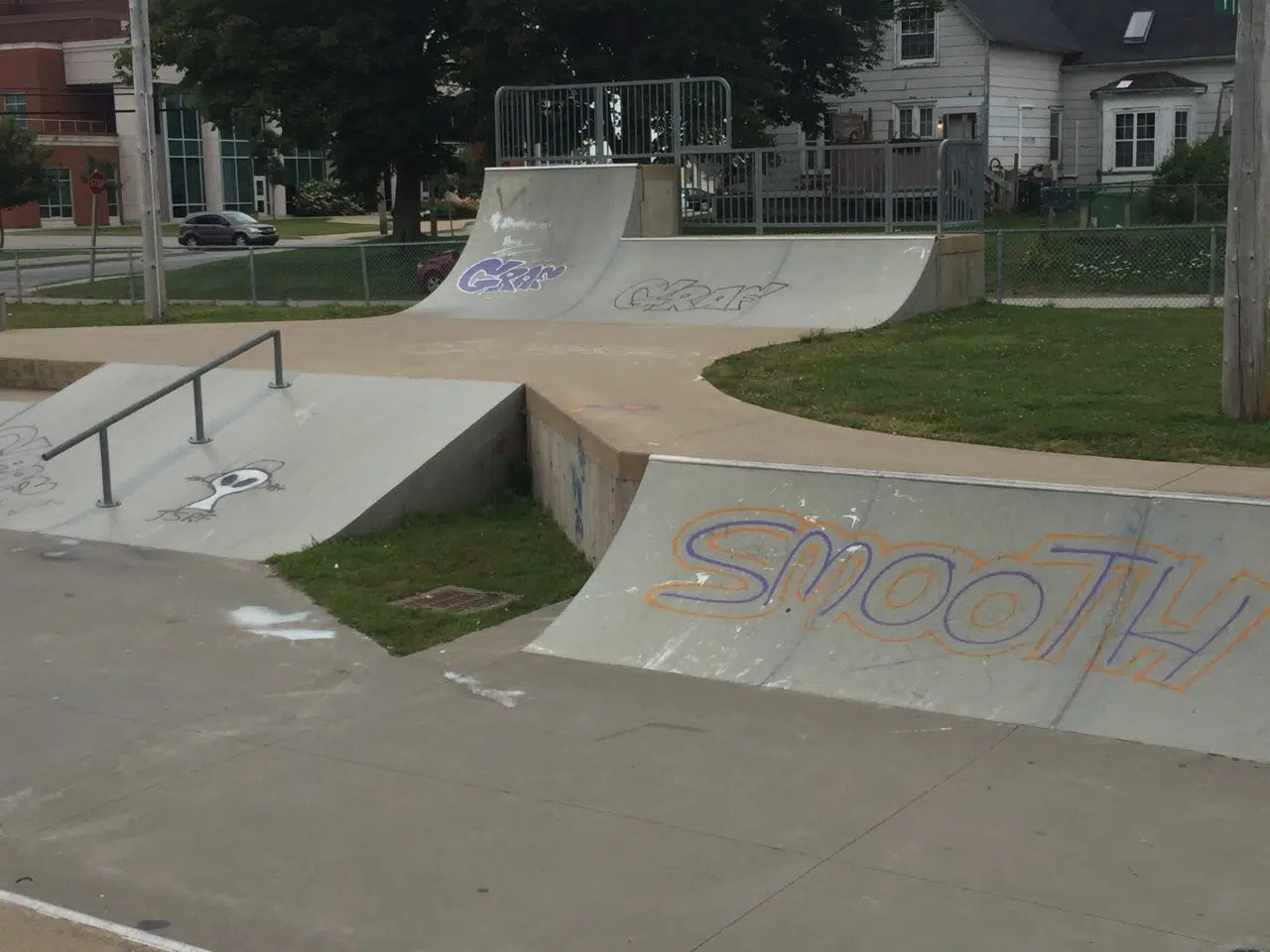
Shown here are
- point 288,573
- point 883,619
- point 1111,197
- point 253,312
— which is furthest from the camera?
point 1111,197

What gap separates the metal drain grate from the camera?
929 cm

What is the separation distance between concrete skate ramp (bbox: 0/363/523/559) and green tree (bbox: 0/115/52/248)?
50244 mm

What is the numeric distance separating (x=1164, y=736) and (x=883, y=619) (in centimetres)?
156

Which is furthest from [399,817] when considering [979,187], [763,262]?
[979,187]

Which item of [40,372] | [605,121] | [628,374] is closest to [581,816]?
[628,374]

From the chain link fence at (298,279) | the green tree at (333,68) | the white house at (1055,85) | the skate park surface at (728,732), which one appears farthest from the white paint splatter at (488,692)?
the white house at (1055,85)

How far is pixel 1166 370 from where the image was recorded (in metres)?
12.5

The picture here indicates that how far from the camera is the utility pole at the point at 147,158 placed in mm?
21875

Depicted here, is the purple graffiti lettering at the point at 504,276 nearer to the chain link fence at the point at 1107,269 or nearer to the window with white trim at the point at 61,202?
the chain link fence at the point at 1107,269

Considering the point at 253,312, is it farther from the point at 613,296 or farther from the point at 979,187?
the point at 979,187

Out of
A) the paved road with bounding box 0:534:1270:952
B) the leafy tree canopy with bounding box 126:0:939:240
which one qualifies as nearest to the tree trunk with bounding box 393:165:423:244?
the leafy tree canopy with bounding box 126:0:939:240

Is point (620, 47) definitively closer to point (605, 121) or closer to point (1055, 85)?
point (605, 121)

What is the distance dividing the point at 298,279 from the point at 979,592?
24.5 m

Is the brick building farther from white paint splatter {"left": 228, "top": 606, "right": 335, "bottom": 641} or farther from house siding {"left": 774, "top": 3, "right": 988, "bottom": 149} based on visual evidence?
white paint splatter {"left": 228, "top": 606, "right": 335, "bottom": 641}
